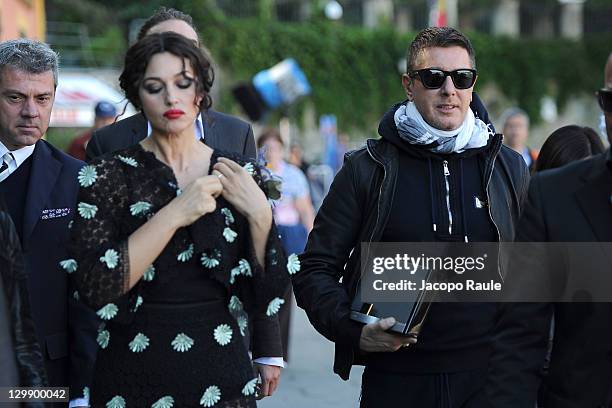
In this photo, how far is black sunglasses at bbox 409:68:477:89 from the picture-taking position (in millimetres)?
4086

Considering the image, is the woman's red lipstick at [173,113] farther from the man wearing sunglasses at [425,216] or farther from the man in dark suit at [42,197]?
the man in dark suit at [42,197]

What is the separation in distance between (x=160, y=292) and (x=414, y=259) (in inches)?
40.9

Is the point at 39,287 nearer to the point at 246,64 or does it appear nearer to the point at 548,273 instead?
the point at 548,273

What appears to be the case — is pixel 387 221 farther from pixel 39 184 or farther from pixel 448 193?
pixel 39 184

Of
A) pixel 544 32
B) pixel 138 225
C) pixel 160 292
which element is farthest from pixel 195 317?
pixel 544 32

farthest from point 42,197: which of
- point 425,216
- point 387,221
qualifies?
point 425,216

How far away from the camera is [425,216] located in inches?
155

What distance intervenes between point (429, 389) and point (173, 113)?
4.44 feet

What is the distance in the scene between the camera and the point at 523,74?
3959 centimetres

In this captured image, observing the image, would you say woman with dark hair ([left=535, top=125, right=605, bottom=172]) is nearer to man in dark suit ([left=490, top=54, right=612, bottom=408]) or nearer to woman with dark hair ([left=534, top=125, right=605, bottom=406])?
woman with dark hair ([left=534, top=125, right=605, bottom=406])

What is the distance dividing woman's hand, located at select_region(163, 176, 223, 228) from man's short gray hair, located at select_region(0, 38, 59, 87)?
132cm

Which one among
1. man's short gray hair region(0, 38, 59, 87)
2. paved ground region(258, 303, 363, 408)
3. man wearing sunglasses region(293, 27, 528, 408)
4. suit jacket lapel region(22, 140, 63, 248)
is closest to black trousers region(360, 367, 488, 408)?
man wearing sunglasses region(293, 27, 528, 408)

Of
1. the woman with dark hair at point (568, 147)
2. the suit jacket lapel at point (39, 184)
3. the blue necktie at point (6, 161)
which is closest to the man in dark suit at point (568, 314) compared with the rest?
the suit jacket lapel at point (39, 184)

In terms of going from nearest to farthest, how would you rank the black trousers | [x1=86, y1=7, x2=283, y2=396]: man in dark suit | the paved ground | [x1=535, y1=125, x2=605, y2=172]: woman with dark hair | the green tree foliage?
the black trousers < [x1=86, y1=7, x2=283, y2=396]: man in dark suit < [x1=535, y1=125, x2=605, y2=172]: woman with dark hair < the paved ground < the green tree foliage
